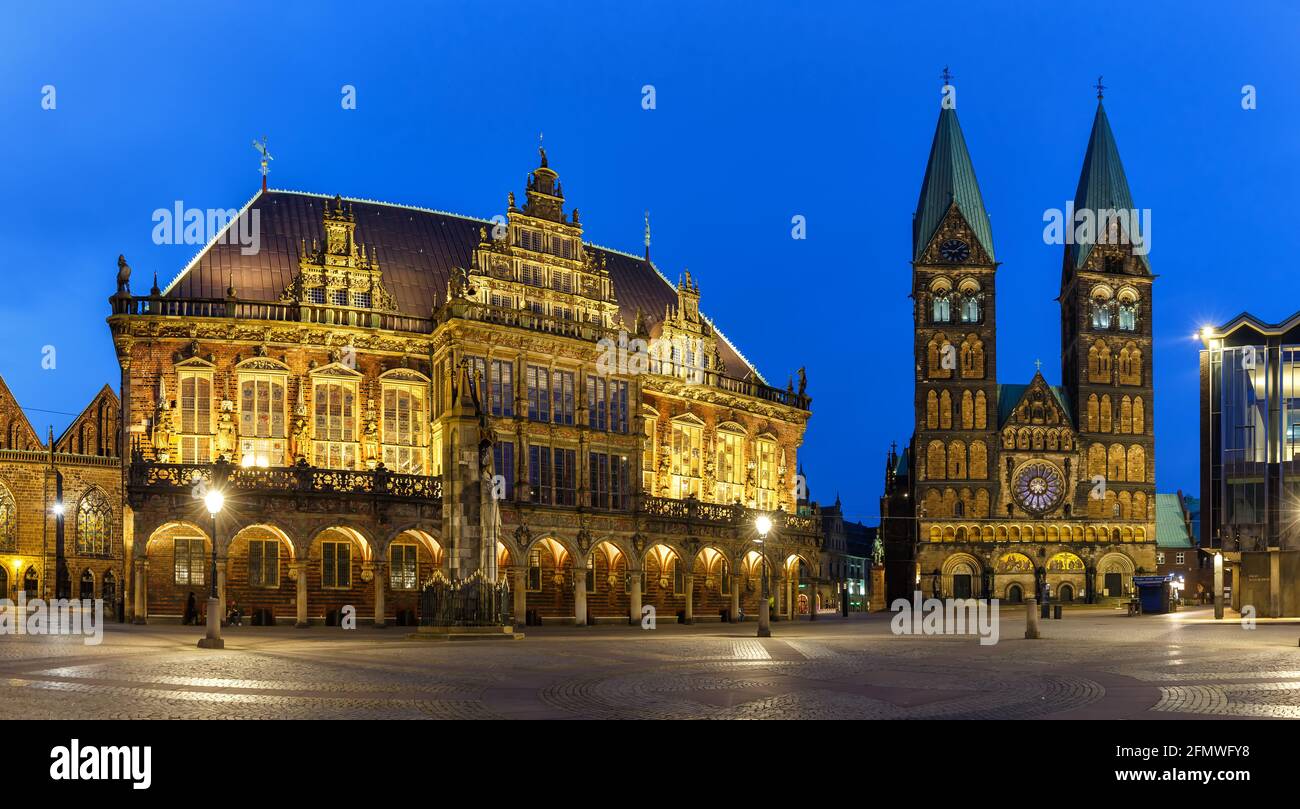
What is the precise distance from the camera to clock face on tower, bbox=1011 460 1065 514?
9906 cm

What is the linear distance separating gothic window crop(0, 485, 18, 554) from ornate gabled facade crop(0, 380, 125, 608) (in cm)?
5

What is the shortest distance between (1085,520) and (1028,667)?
77.0 m

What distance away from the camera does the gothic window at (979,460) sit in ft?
324

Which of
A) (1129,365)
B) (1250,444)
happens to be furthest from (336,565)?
(1129,365)

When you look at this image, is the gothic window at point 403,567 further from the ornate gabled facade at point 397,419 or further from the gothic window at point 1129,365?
the gothic window at point 1129,365

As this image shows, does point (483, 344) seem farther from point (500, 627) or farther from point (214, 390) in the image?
point (500, 627)

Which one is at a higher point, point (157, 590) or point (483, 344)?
point (483, 344)

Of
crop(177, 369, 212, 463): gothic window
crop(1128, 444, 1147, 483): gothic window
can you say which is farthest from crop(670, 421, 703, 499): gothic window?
crop(1128, 444, 1147, 483): gothic window

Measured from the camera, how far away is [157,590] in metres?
48.1

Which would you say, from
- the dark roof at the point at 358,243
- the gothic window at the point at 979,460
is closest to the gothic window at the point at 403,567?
the dark roof at the point at 358,243

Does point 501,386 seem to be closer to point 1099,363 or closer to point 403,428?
point 403,428

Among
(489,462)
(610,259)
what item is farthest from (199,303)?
(610,259)

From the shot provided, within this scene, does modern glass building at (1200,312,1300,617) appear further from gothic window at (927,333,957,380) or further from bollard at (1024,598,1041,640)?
gothic window at (927,333,957,380)

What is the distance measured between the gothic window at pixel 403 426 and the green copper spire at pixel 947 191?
192 ft
